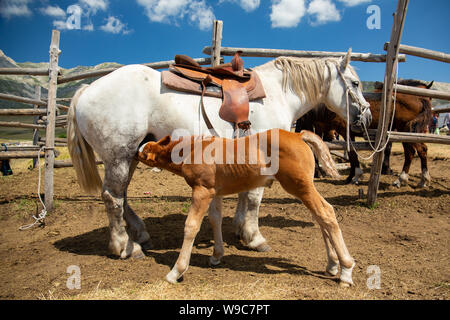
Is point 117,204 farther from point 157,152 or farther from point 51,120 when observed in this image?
point 51,120

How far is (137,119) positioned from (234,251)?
1.98m

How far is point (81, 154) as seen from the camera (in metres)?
3.56

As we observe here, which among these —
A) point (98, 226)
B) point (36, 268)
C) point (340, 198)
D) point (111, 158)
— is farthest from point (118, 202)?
point (340, 198)

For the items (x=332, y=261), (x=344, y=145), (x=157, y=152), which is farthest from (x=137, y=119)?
(x=344, y=145)

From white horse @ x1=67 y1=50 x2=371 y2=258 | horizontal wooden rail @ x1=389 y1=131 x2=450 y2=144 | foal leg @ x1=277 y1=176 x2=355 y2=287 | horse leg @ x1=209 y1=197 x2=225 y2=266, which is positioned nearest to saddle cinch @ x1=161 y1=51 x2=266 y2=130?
white horse @ x1=67 y1=50 x2=371 y2=258

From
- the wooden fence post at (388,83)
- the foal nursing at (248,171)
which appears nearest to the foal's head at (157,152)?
the foal nursing at (248,171)

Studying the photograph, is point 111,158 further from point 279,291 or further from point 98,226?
point 279,291

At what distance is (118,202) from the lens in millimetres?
3258

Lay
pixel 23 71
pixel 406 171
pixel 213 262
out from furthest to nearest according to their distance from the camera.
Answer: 1. pixel 406 171
2. pixel 23 71
3. pixel 213 262

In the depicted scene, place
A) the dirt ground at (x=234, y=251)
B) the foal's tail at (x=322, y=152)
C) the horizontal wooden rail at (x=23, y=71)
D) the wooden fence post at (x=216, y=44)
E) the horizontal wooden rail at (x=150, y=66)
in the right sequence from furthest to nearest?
the horizontal wooden rail at (x=23, y=71), the horizontal wooden rail at (x=150, y=66), the wooden fence post at (x=216, y=44), the foal's tail at (x=322, y=152), the dirt ground at (x=234, y=251)

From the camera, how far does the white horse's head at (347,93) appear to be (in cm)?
392

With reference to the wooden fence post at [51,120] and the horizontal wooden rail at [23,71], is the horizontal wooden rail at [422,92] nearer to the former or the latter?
the wooden fence post at [51,120]

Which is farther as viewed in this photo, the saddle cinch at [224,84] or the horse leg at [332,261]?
the saddle cinch at [224,84]
